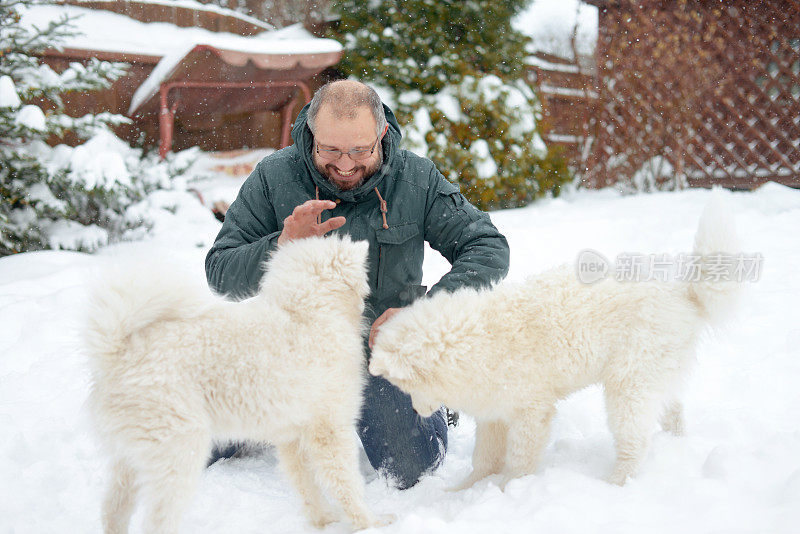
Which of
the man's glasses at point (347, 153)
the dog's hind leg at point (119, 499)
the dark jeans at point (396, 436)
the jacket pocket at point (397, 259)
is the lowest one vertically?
the dark jeans at point (396, 436)

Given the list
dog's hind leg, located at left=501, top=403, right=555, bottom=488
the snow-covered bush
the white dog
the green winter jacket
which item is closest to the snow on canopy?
the snow-covered bush

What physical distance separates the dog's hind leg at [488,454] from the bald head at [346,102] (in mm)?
1349

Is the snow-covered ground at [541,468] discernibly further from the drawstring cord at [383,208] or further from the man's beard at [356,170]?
the drawstring cord at [383,208]

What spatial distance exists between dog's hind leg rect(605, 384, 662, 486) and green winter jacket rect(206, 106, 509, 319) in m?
0.71

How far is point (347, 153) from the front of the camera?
2246 millimetres

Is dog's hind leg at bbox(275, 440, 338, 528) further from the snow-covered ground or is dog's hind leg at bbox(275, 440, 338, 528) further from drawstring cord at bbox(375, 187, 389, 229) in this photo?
drawstring cord at bbox(375, 187, 389, 229)

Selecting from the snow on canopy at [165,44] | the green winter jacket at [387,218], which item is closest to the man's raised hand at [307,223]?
the green winter jacket at [387,218]

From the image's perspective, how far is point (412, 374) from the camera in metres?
2.01

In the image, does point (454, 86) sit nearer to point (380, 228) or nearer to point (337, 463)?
point (380, 228)

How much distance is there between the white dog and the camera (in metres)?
1.65

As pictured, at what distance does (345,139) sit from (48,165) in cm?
407

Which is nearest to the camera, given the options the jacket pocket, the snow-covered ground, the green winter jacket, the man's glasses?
the snow-covered ground

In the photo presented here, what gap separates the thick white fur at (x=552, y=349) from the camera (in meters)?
2.02

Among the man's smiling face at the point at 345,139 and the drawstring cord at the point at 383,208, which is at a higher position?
the man's smiling face at the point at 345,139
